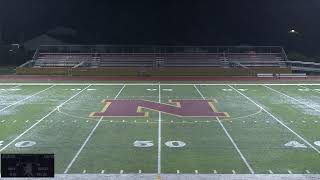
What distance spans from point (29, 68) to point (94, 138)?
83.3 ft

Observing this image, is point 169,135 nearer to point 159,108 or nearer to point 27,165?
point 159,108

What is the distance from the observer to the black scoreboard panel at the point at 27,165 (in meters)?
6.94

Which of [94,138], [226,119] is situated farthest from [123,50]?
[94,138]

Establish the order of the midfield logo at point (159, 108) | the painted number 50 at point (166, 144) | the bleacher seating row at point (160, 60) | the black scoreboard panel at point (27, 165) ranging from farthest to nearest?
the bleacher seating row at point (160, 60) → the midfield logo at point (159, 108) → the painted number 50 at point (166, 144) → the black scoreboard panel at point (27, 165)

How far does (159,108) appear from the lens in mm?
20359

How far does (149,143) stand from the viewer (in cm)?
1395

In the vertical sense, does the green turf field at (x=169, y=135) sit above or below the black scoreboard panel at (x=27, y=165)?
below

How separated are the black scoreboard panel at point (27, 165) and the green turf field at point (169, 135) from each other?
4.04m

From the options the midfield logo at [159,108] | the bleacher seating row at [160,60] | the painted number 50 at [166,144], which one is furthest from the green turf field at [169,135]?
the bleacher seating row at [160,60]

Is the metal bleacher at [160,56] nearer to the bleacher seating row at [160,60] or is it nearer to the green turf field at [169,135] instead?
the bleacher seating row at [160,60]

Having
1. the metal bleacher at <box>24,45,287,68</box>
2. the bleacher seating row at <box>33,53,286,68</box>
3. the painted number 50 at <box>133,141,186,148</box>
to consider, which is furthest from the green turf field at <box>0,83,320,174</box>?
the metal bleacher at <box>24,45,287,68</box>

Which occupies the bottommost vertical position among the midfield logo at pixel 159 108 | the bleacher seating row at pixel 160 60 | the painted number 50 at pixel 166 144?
the painted number 50 at pixel 166 144

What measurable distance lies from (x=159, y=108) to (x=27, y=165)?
13.5 meters

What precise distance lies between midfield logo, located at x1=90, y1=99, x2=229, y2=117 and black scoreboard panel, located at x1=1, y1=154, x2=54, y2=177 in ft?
37.9
